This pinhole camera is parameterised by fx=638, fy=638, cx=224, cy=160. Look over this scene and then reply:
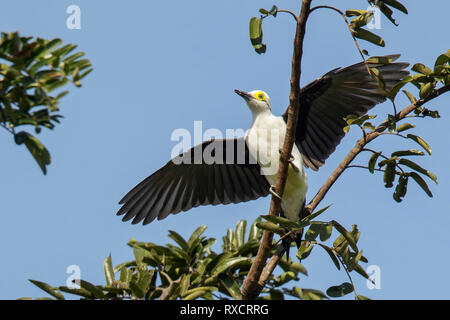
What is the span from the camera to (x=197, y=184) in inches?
336

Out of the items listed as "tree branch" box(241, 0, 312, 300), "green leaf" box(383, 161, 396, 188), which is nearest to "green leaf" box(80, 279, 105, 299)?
"tree branch" box(241, 0, 312, 300)

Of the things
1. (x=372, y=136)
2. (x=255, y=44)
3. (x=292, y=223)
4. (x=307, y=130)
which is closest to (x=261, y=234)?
(x=292, y=223)

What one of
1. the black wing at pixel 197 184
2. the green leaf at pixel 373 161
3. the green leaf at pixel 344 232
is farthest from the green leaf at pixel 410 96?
the black wing at pixel 197 184

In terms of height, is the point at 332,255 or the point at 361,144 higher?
the point at 361,144

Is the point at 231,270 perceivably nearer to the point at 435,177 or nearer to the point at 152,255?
the point at 152,255

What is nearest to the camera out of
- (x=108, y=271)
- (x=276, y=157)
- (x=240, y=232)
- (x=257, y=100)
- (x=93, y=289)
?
(x=93, y=289)

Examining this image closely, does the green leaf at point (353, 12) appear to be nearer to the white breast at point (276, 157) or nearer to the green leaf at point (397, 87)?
the green leaf at point (397, 87)

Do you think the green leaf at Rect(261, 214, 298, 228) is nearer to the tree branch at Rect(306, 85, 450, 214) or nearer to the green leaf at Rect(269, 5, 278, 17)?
the tree branch at Rect(306, 85, 450, 214)

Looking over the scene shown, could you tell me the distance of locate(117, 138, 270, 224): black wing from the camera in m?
8.23

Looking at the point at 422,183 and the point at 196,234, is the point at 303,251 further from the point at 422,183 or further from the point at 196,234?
the point at 422,183

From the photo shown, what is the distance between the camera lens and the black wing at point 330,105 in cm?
781

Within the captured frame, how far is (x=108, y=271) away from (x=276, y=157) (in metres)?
2.87

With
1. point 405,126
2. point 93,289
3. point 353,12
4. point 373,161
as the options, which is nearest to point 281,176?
point 373,161
